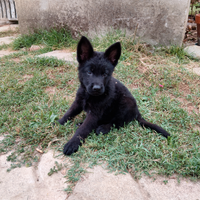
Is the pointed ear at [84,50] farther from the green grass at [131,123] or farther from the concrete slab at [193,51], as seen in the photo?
the concrete slab at [193,51]

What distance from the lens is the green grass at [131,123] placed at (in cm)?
225

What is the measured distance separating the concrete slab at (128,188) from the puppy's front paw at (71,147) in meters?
0.38

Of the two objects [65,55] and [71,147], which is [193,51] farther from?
[71,147]

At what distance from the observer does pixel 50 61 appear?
4801 mm

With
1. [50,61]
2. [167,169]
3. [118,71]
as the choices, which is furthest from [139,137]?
[50,61]

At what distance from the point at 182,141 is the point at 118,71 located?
2298mm

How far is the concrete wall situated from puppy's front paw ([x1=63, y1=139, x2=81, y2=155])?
3910mm

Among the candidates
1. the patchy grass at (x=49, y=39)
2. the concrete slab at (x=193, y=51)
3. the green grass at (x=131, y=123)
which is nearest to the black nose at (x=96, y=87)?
the green grass at (x=131, y=123)

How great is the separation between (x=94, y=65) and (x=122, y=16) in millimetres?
3567

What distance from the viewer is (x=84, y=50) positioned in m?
2.60

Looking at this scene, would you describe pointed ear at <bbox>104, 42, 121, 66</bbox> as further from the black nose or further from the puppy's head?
the black nose

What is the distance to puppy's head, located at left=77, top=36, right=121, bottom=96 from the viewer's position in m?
2.49

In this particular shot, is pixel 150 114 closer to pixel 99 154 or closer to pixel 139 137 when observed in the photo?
pixel 139 137

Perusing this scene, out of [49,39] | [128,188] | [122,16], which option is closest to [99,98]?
[128,188]
